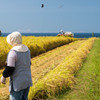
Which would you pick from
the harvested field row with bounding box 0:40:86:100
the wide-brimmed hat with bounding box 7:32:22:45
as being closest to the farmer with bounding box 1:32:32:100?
the wide-brimmed hat with bounding box 7:32:22:45

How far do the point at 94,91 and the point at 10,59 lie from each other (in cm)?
293

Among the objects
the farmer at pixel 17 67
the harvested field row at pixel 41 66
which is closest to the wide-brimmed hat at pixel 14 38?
the farmer at pixel 17 67

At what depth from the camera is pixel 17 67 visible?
8.54 ft

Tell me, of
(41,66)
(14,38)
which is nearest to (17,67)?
(14,38)

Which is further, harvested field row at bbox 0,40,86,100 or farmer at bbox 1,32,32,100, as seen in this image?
harvested field row at bbox 0,40,86,100

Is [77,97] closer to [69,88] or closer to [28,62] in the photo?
[69,88]

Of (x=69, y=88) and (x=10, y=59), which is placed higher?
(x=10, y=59)

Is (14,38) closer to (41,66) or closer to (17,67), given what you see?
(17,67)

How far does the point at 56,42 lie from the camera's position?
1653cm

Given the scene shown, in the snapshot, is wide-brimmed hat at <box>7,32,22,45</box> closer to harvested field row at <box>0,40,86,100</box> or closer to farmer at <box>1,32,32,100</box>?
farmer at <box>1,32,32,100</box>

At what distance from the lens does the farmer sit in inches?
99.1

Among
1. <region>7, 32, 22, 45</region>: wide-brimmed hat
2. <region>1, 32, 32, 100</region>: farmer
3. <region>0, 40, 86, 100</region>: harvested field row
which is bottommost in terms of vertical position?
<region>0, 40, 86, 100</region>: harvested field row

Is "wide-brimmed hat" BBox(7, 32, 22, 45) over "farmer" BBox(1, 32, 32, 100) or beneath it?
over

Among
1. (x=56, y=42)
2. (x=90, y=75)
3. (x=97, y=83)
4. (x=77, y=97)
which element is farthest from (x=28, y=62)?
(x=56, y=42)
